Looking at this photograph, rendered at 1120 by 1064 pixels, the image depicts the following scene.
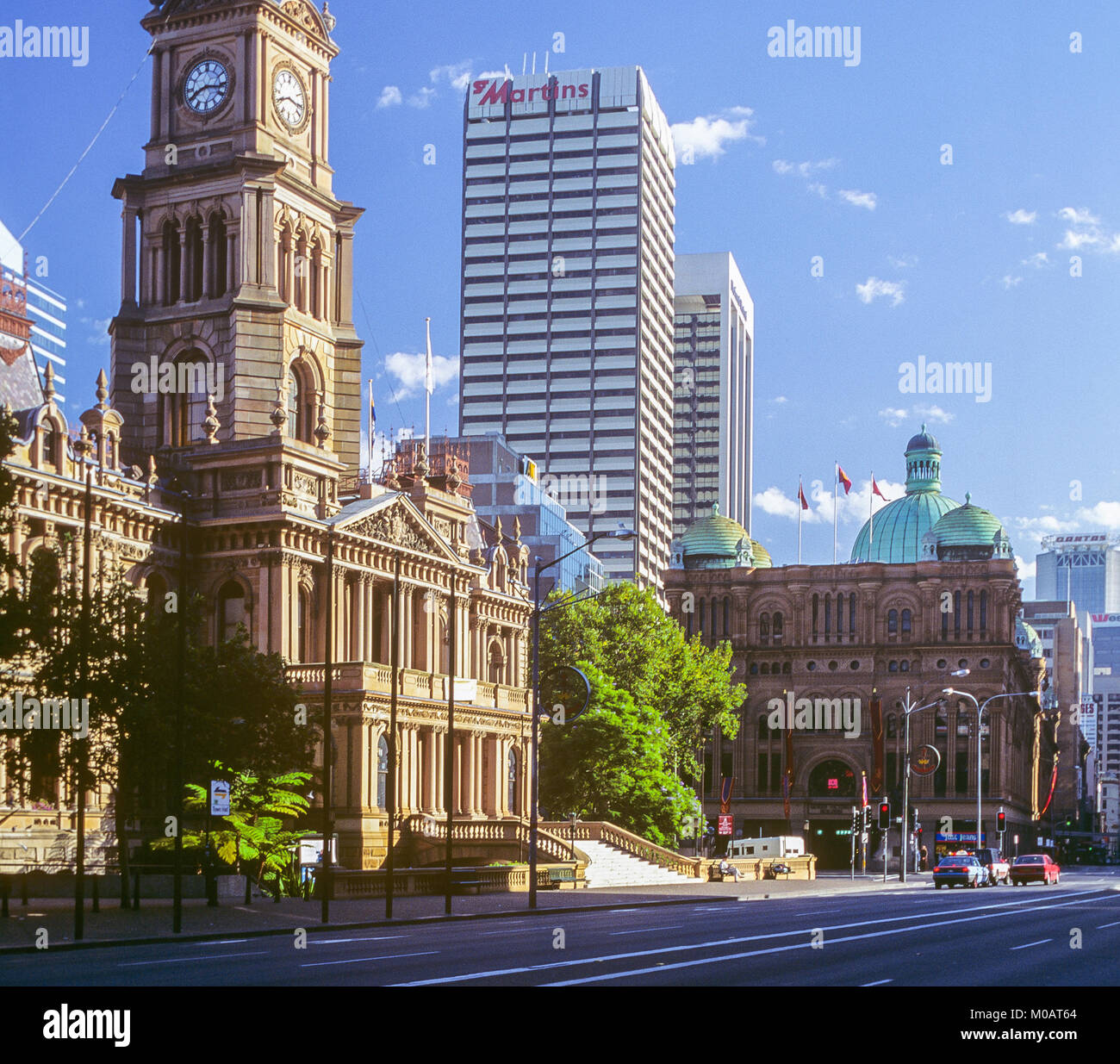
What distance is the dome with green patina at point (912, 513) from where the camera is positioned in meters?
150

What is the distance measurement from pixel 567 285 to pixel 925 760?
84591 millimetres

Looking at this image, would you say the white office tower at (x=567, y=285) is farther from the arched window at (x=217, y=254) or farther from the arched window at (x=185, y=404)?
the arched window at (x=185, y=404)

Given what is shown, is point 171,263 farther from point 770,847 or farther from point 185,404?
point 770,847

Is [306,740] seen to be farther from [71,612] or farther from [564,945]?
[564,945]

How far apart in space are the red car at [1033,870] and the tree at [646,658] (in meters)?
18.9

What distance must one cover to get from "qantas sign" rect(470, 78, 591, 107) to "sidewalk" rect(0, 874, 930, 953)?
13428cm

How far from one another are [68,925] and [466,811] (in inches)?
1713

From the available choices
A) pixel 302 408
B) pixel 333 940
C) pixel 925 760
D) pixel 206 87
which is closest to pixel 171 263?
pixel 206 87

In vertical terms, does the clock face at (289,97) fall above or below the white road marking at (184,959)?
above

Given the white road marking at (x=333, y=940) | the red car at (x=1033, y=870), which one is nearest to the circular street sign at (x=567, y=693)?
the red car at (x=1033, y=870)

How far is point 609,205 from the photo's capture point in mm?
186125

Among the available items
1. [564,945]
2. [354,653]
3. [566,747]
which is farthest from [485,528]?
[564,945]

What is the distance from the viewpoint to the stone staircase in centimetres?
7012
